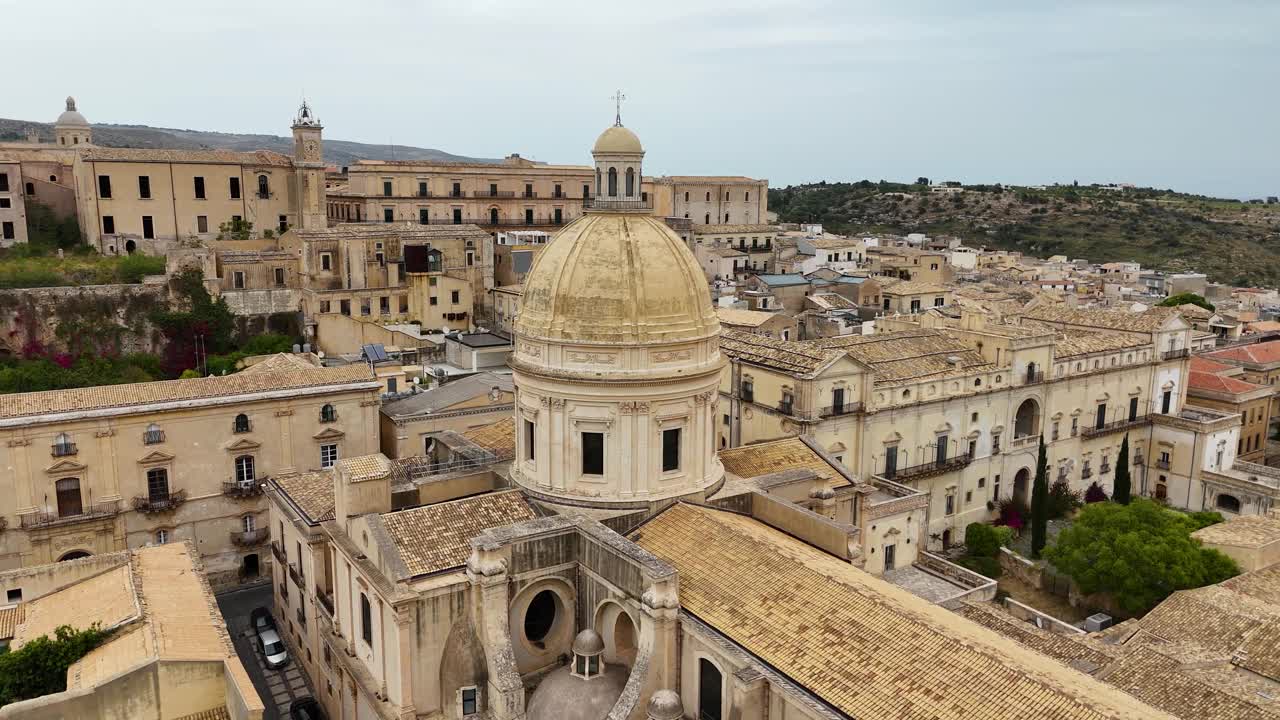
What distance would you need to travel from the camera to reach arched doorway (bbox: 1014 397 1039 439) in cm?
5088

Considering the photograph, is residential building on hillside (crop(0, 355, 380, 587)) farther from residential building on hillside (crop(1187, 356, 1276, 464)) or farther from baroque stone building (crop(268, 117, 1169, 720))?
residential building on hillside (crop(1187, 356, 1276, 464))

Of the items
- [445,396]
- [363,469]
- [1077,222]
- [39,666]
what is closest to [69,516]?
[39,666]

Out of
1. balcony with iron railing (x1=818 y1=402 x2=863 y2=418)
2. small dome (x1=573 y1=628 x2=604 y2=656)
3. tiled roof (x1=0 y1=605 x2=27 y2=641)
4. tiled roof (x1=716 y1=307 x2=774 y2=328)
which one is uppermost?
tiled roof (x1=716 y1=307 x2=774 y2=328)

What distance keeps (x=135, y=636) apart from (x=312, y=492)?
31.0ft

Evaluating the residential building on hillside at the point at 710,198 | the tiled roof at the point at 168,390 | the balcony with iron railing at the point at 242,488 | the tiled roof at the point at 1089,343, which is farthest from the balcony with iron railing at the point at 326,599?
the residential building on hillside at the point at 710,198

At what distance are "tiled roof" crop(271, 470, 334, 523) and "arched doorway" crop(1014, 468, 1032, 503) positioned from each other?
1386 inches

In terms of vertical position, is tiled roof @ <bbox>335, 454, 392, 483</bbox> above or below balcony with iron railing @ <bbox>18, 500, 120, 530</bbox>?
above

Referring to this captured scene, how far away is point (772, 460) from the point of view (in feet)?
111

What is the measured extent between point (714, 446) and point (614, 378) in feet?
16.0

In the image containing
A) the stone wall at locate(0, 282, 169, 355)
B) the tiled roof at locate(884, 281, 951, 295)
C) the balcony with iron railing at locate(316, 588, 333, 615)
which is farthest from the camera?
the tiled roof at locate(884, 281, 951, 295)

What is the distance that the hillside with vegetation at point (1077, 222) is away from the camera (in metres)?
138

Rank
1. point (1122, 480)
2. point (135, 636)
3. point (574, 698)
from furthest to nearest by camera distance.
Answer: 1. point (1122, 480)
2. point (135, 636)
3. point (574, 698)

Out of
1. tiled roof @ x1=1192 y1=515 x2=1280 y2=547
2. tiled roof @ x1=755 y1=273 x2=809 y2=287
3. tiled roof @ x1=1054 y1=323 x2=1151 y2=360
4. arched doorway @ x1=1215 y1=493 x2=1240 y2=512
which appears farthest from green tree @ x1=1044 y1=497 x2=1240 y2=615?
tiled roof @ x1=755 y1=273 x2=809 y2=287

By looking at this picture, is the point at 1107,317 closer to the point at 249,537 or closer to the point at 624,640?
the point at 624,640
